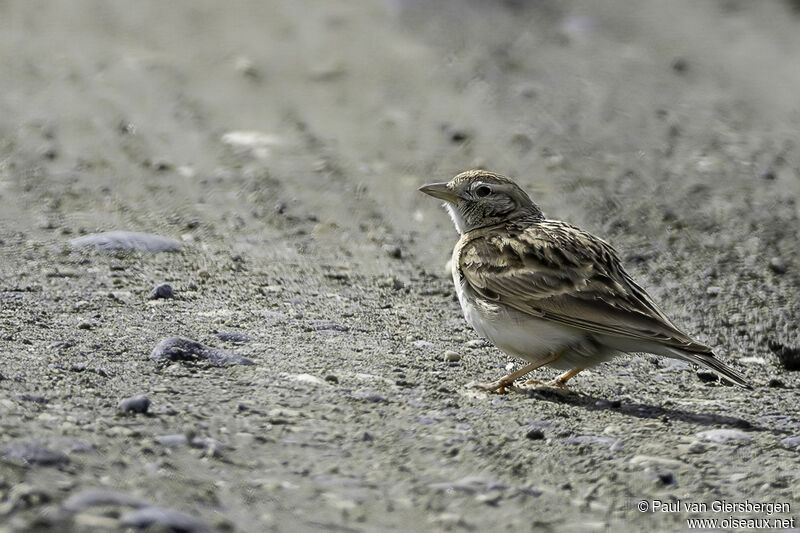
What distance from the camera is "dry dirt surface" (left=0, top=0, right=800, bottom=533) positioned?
479 centimetres

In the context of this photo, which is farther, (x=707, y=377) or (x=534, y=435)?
(x=707, y=377)

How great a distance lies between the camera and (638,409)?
6125mm

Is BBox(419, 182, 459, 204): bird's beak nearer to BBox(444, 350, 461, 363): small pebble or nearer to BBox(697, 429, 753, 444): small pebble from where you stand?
BBox(444, 350, 461, 363): small pebble

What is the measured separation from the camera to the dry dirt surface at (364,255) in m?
4.79

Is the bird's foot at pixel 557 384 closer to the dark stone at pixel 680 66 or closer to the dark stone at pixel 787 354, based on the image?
the dark stone at pixel 787 354

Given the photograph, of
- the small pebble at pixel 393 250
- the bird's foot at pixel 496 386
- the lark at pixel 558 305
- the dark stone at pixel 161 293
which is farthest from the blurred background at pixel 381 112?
the bird's foot at pixel 496 386

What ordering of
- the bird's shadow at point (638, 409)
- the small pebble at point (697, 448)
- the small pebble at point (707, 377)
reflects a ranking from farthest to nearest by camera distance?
the small pebble at point (707, 377), the bird's shadow at point (638, 409), the small pebble at point (697, 448)

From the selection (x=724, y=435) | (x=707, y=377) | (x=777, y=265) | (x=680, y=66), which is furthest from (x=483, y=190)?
(x=680, y=66)

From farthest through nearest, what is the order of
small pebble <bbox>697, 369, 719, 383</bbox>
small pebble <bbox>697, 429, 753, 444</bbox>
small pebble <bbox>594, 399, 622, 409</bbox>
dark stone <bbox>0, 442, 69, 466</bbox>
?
small pebble <bbox>697, 369, 719, 383</bbox>
small pebble <bbox>594, 399, 622, 409</bbox>
small pebble <bbox>697, 429, 753, 444</bbox>
dark stone <bbox>0, 442, 69, 466</bbox>

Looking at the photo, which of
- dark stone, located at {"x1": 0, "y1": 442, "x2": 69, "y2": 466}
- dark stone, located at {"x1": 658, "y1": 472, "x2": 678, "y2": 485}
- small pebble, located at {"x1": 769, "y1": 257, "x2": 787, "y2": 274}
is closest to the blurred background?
small pebble, located at {"x1": 769, "y1": 257, "x2": 787, "y2": 274}

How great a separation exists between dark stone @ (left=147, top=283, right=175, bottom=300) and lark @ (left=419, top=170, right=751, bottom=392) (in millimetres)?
1998

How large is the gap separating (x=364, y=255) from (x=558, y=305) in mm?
3155

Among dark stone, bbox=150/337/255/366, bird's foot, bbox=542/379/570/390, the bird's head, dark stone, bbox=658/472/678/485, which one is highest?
the bird's head

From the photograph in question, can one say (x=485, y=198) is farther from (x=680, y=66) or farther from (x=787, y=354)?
(x=680, y=66)
